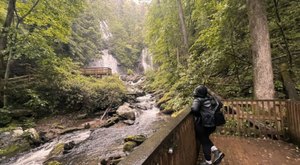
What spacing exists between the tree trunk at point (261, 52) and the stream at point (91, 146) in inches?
203

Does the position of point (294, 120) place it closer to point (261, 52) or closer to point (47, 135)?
point (261, 52)

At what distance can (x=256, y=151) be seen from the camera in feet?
13.5

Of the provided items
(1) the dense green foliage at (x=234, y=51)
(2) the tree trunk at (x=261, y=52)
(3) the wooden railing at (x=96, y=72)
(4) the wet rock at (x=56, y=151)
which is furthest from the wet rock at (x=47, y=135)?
(3) the wooden railing at (x=96, y=72)

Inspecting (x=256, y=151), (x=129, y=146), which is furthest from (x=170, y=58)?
(x=256, y=151)

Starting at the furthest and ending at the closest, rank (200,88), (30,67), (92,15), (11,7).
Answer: (92,15)
(30,67)
(11,7)
(200,88)

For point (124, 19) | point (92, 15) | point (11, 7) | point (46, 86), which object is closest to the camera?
point (11, 7)

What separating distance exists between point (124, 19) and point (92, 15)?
1620 centimetres

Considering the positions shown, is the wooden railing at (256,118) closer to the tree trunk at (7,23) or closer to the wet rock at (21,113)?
the wet rock at (21,113)

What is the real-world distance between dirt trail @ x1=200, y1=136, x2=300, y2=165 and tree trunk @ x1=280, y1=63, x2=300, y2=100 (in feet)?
6.26

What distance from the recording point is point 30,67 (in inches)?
608

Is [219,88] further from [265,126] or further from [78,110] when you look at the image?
[78,110]

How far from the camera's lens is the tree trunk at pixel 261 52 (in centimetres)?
573

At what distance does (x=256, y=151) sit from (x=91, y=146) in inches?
255

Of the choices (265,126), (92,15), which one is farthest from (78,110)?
(92,15)
